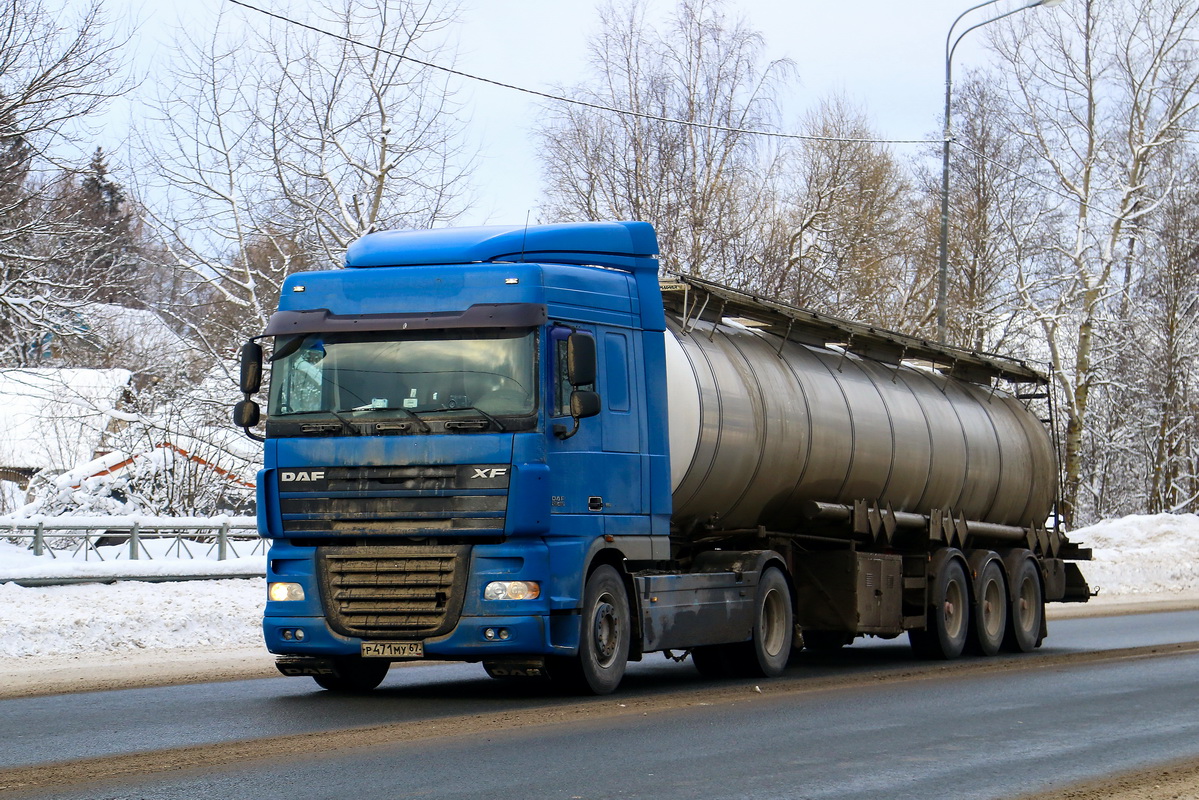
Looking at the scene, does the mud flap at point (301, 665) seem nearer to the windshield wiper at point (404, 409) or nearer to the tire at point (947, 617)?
the windshield wiper at point (404, 409)

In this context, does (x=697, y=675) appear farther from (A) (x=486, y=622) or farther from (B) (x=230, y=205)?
(B) (x=230, y=205)

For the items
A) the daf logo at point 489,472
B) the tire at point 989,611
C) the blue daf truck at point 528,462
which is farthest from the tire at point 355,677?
the tire at point 989,611

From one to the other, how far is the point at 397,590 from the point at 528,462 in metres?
1.27

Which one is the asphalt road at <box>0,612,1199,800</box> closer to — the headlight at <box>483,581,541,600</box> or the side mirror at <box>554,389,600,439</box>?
the headlight at <box>483,581,541,600</box>

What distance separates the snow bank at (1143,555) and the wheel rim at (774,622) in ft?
62.2

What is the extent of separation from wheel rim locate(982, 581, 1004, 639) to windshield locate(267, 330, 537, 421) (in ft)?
29.3

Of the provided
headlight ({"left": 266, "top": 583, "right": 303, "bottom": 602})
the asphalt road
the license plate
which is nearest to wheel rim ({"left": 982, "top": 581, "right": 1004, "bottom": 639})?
the asphalt road

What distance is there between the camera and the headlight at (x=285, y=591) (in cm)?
1084

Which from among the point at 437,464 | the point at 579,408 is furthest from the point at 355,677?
the point at 579,408

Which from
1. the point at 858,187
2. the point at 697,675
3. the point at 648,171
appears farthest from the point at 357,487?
the point at 858,187

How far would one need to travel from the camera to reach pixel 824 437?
48.5ft

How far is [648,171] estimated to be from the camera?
35.3 meters

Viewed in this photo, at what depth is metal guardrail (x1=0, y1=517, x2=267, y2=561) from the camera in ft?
69.9

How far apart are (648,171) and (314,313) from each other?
24.9 metres
